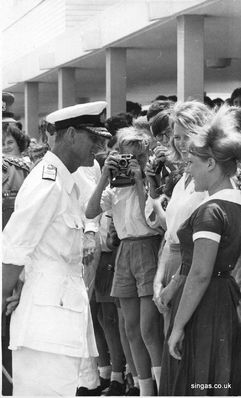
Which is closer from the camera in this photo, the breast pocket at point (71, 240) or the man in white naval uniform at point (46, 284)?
the man in white naval uniform at point (46, 284)

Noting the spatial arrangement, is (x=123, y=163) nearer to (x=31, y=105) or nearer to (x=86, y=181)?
(x=86, y=181)

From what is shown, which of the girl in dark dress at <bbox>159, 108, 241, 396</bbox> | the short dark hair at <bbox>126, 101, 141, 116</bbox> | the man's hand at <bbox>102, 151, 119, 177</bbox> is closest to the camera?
the girl in dark dress at <bbox>159, 108, 241, 396</bbox>

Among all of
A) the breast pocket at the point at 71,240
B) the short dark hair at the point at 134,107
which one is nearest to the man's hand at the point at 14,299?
the breast pocket at the point at 71,240

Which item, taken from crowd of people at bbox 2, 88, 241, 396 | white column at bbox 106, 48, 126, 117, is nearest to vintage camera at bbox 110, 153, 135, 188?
crowd of people at bbox 2, 88, 241, 396

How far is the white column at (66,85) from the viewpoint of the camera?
9658 millimetres

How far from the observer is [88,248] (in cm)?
512

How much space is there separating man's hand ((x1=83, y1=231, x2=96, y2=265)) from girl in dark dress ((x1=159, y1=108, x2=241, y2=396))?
1.03 metres

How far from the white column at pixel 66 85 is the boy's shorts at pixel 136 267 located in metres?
3.93

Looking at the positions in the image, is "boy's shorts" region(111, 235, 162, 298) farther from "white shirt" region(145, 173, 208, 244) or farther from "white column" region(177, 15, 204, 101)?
"white column" region(177, 15, 204, 101)

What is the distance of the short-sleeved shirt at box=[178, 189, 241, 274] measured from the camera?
393 cm

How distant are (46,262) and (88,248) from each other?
50.0 inches

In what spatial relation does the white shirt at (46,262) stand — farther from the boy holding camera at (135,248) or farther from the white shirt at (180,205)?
the boy holding camera at (135,248)

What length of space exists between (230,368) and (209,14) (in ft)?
14.5

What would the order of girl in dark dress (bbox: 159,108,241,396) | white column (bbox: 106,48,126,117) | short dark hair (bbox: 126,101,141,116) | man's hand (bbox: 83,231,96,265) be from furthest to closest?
white column (bbox: 106,48,126,117)
short dark hair (bbox: 126,101,141,116)
man's hand (bbox: 83,231,96,265)
girl in dark dress (bbox: 159,108,241,396)
